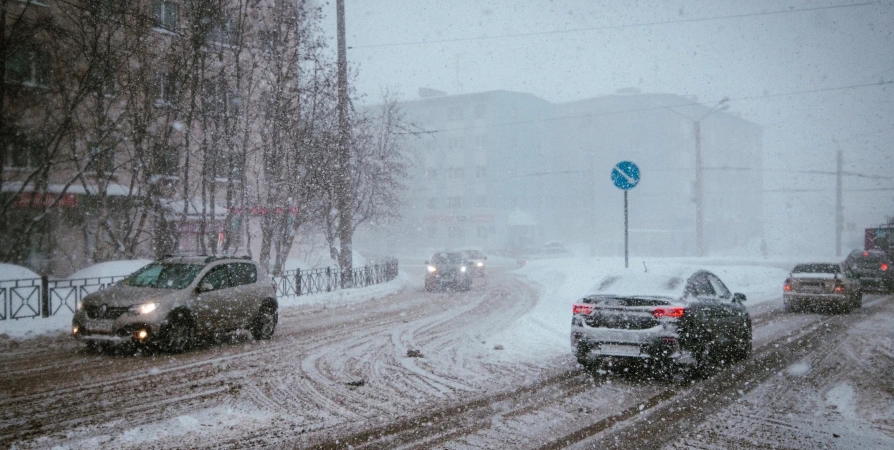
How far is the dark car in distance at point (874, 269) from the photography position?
23484 mm

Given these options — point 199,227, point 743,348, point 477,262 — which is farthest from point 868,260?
point 199,227

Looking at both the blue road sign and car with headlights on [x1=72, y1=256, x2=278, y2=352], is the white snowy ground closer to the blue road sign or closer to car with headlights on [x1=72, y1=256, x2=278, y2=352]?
the blue road sign

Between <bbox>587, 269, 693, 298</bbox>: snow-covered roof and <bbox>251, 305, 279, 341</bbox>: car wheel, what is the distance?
21.2ft

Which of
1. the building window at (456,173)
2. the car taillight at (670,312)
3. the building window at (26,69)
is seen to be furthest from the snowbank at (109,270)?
the building window at (456,173)

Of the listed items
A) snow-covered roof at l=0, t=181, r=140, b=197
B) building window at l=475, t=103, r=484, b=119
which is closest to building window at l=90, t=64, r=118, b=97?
snow-covered roof at l=0, t=181, r=140, b=197

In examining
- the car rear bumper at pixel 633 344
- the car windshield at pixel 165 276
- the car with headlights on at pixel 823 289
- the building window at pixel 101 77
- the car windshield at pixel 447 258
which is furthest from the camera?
the car windshield at pixel 447 258

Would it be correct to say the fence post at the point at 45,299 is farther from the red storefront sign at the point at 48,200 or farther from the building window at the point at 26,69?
the building window at the point at 26,69

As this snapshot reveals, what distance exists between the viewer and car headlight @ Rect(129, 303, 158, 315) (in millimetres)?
9770

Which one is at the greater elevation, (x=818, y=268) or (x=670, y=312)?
(x=670, y=312)

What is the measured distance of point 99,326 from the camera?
975cm

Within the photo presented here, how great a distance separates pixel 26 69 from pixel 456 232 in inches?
1882

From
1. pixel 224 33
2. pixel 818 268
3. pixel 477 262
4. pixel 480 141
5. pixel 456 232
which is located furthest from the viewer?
pixel 456 232

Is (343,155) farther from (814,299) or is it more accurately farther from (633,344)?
(633,344)

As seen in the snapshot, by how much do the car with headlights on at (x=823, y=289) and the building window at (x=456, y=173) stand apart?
51983 mm
